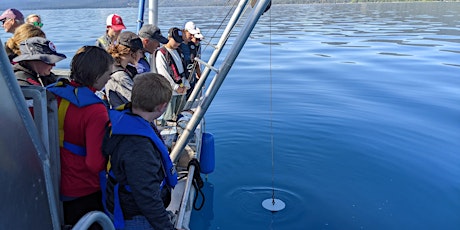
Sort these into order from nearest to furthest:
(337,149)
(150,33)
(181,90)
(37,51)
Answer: (37,51)
(150,33)
(181,90)
(337,149)

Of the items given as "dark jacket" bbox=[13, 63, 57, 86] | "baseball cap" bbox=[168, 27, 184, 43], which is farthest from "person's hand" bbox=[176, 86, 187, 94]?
"dark jacket" bbox=[13, 63, 57, 86]

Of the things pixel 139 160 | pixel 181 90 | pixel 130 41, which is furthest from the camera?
pixel 181 90

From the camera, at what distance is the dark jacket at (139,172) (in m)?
2.14

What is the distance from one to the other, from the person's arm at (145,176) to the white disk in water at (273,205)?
2910 mm

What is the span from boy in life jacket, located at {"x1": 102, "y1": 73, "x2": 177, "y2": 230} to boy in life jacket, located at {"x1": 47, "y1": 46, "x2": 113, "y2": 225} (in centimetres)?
10

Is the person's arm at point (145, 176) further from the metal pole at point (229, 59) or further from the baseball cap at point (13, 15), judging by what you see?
the baseball cap at point (13, 15)

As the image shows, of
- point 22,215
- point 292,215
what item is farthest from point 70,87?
point 292,215

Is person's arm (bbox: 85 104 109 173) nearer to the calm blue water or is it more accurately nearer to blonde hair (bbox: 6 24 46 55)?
blonde hair (bbox: 6 24 46 55)

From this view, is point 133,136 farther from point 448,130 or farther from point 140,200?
point 448,130

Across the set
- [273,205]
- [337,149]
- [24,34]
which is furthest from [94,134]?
[337,149]

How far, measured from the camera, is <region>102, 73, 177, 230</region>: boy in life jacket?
84.6 inches

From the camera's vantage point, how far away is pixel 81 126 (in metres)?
2.29

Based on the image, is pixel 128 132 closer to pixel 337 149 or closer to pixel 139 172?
pixel 139 172

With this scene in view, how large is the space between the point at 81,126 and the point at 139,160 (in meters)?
0.48
